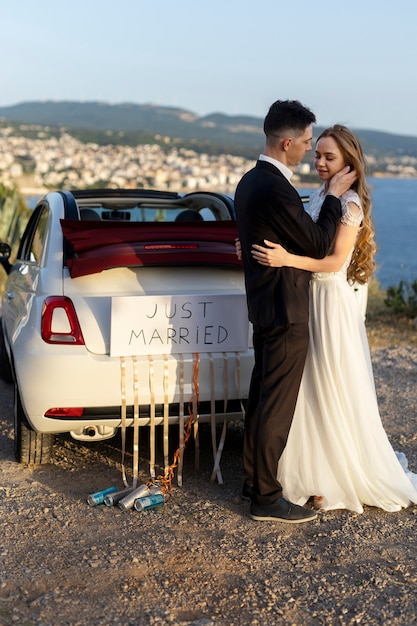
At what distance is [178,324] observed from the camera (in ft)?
16.1

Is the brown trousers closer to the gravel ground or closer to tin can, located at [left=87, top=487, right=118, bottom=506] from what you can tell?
the gravel ground

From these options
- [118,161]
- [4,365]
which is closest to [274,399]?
[4,365]

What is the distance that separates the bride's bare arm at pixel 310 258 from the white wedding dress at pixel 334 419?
0.47ft

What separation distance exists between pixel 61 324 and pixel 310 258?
1462 millimetres

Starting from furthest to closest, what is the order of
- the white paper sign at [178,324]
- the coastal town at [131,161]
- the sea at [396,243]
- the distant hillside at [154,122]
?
the distant hillside at [154,122] → the coastal town at [131,161] → the sea at [396,243] → the white paper sign at [178,324]

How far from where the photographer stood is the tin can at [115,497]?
472cm

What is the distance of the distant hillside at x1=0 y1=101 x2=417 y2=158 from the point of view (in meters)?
80.3

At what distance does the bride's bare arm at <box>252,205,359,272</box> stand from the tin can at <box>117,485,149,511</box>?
4.91 ft

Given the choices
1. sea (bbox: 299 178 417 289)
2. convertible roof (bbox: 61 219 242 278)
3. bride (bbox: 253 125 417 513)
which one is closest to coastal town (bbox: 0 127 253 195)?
sea (bbox: 299 178 417 289)

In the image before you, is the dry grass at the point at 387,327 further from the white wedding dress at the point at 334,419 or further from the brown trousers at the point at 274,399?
the brown trousers at the point at 274,399

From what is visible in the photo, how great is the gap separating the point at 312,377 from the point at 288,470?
1.77 ft

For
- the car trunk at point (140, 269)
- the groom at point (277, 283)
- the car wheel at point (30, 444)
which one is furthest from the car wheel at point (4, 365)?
the groom at point (277, 283)

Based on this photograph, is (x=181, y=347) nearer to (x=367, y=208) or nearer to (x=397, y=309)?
(x=367, y=208)

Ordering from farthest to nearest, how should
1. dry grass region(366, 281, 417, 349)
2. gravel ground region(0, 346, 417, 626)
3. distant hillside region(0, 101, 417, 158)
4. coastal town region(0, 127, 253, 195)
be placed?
distant hillside region(0, 101, 417, 158) < coastal town region(0, 127, 253, 195) < dry grass region(366, 281, 417, 349) < gravel ground region(0, 346, 417, 626)
